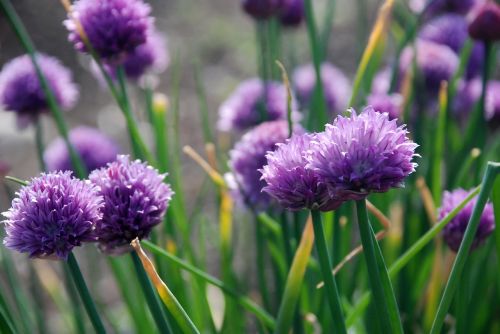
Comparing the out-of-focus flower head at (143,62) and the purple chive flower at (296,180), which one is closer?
the purple chive flower at (296,180)

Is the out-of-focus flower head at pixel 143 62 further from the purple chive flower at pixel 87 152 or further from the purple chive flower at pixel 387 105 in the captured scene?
the purple chive flower at pixel 387 105

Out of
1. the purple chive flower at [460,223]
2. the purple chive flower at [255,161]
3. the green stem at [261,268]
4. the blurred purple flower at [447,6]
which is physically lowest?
the green stem at [261,268]

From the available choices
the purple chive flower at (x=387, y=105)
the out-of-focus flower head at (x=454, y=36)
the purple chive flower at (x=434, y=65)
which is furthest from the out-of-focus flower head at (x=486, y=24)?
the out-of-focus flower head at (x=454, y=36)

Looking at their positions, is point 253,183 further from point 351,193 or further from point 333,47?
point 333,47

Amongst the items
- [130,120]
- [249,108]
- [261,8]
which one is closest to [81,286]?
[130,120]

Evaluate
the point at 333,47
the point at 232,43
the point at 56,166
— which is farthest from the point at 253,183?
the point at 232,43

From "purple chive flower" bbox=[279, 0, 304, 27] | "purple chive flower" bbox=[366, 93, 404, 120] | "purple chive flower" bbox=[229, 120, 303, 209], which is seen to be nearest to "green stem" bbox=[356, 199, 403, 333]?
"purple chive flower" bbox=[229, 120, 303, 209]

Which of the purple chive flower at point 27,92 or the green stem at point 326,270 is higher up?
the purple chive flower at point 27,92
